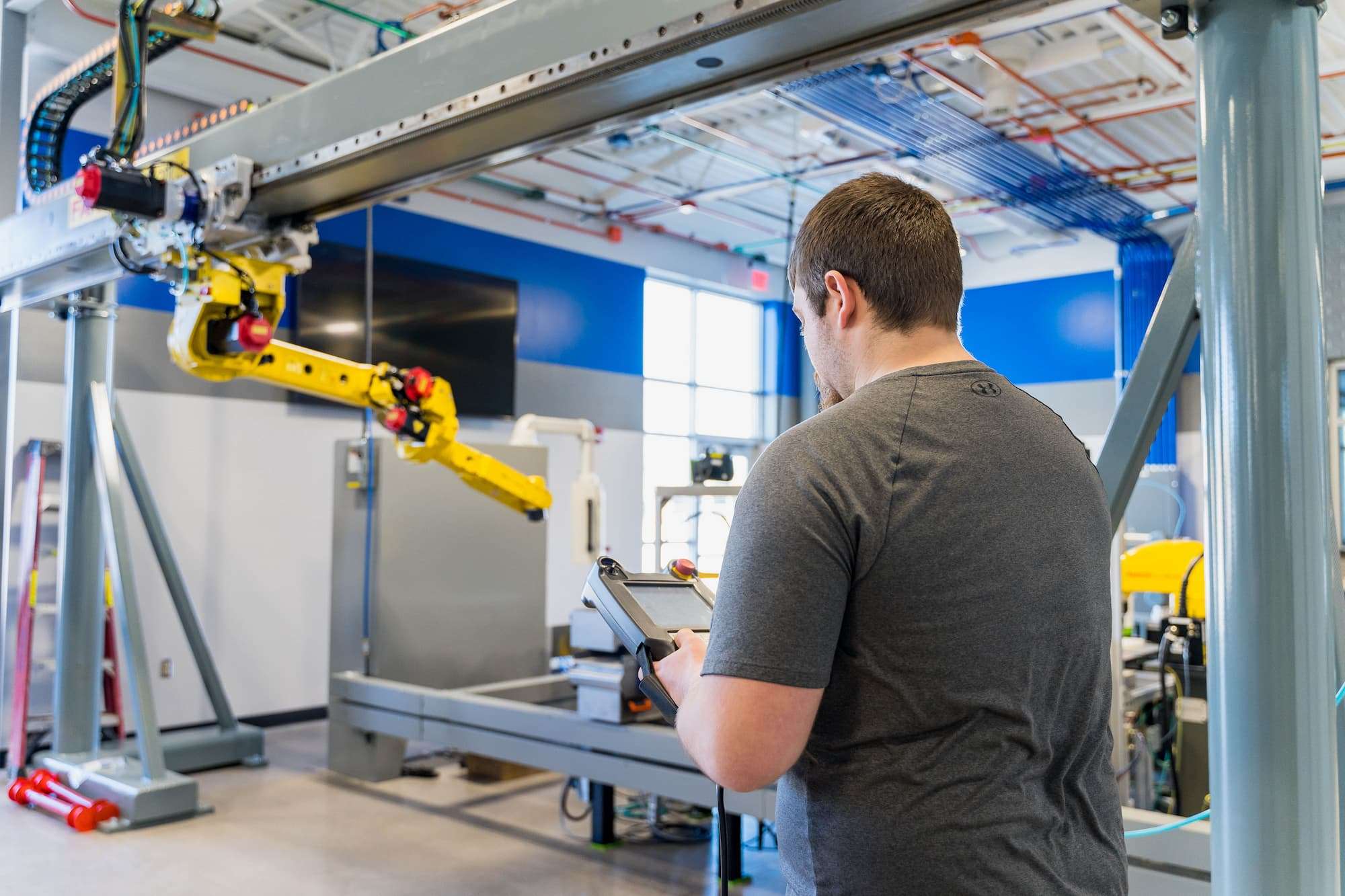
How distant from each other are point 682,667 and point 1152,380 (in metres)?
1.46

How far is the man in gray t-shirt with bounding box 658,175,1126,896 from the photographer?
0.97 meters

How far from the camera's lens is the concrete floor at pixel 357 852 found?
3.55m

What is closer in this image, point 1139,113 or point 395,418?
point 395,418

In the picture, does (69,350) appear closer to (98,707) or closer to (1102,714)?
(98,707)

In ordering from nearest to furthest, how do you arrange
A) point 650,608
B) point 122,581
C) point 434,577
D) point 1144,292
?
point 650,608
point 122,581
point 434,577
point 1144,292

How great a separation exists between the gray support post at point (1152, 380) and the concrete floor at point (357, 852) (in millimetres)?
1980

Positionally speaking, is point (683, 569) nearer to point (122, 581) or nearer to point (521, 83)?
point (521, 83)

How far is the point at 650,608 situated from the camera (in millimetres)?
1333

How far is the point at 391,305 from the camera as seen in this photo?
7055mm

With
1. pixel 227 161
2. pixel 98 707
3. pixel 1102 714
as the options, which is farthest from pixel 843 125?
pixel 1102 714

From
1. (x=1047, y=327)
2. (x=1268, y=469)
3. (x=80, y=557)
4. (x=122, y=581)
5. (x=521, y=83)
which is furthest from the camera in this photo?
(x=1047, y=327)

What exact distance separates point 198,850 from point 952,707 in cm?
369

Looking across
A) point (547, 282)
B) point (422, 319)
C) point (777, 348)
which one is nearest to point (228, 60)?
point (422, 319)

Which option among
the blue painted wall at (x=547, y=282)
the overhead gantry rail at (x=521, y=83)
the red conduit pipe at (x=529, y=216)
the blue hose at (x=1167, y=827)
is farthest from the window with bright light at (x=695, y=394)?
the blue hose at (x=1167, y=827)
